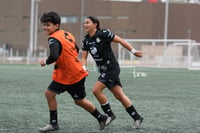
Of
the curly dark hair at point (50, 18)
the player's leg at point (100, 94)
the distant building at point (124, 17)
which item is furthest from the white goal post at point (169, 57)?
the distant building at point (124, 17)

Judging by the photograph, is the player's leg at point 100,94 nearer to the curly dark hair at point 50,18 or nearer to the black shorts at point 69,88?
the black shorts at point 69,88

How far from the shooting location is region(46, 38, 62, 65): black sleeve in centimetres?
518

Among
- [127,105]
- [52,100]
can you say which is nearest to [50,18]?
[52,100]

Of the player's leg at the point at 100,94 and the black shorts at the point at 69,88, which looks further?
the player's leg at the point at 100,94

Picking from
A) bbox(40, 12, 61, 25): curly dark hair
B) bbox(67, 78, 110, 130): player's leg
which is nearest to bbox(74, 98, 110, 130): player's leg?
bbox(67, 78, 110, 130): player's leg

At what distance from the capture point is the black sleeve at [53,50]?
204 inches

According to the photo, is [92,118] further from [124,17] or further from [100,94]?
[124,17]

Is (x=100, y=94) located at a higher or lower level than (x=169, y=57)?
higher

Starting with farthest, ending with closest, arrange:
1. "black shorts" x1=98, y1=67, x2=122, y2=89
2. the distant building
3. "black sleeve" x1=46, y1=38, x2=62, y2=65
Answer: the distant building, "black shorts" x1=98, y1=67, x2=122, y2=89, "black sleeve" x1=46, y1=38, x2=62, y2=65

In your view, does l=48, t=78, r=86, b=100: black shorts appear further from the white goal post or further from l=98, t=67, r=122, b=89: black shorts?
the white goal post

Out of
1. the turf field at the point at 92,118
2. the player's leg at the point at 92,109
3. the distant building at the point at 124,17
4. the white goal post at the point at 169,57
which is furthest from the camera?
the distant building at the point at 124,17

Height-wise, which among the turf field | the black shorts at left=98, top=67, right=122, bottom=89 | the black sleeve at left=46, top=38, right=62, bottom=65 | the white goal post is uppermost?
the black sleeve at left=46, top=38, right=62, bottom=65

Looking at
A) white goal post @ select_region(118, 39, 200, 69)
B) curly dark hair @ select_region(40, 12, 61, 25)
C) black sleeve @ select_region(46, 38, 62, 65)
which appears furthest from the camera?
white goal post @ select_region(118, 39, 200, 69)

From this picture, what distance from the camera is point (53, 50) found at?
5.21m
